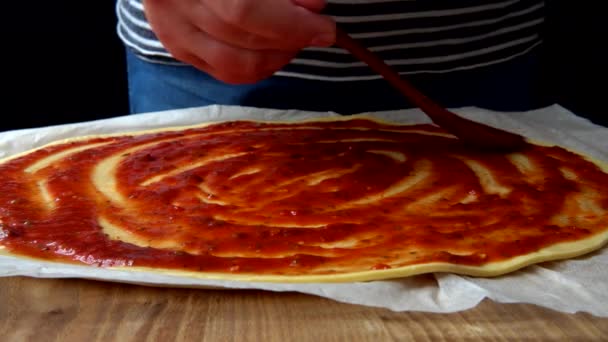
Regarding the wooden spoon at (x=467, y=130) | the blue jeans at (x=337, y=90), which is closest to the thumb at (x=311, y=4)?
the wooden spoon at (x=467, y=130)

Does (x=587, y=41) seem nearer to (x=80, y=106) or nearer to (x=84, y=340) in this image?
(x=80, y=106)

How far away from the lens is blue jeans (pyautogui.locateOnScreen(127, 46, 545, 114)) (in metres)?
1.25

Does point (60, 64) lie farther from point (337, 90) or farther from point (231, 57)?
point (231, 57)

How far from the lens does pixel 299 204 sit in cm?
91

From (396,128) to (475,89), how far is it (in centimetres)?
14

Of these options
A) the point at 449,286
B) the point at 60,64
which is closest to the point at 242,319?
the point at 449,286

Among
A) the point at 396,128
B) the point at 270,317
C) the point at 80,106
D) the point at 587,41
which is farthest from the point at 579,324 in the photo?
the point at 80,106

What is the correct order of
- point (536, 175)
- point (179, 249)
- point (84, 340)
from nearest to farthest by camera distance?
point (84, 340), point (179, 249), point (536, 175)

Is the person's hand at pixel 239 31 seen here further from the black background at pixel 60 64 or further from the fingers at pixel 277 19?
the black background at pixel 60 64

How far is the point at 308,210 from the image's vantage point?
0.89 meters

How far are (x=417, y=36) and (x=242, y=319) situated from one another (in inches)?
24.8

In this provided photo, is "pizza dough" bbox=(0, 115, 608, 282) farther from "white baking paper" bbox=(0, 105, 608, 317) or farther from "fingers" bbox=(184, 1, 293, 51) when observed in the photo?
"fingers" bbox=(184, 1, 293, 51)

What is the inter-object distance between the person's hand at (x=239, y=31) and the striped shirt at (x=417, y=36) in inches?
6.9

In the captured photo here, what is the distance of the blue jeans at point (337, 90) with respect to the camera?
1.25 m
